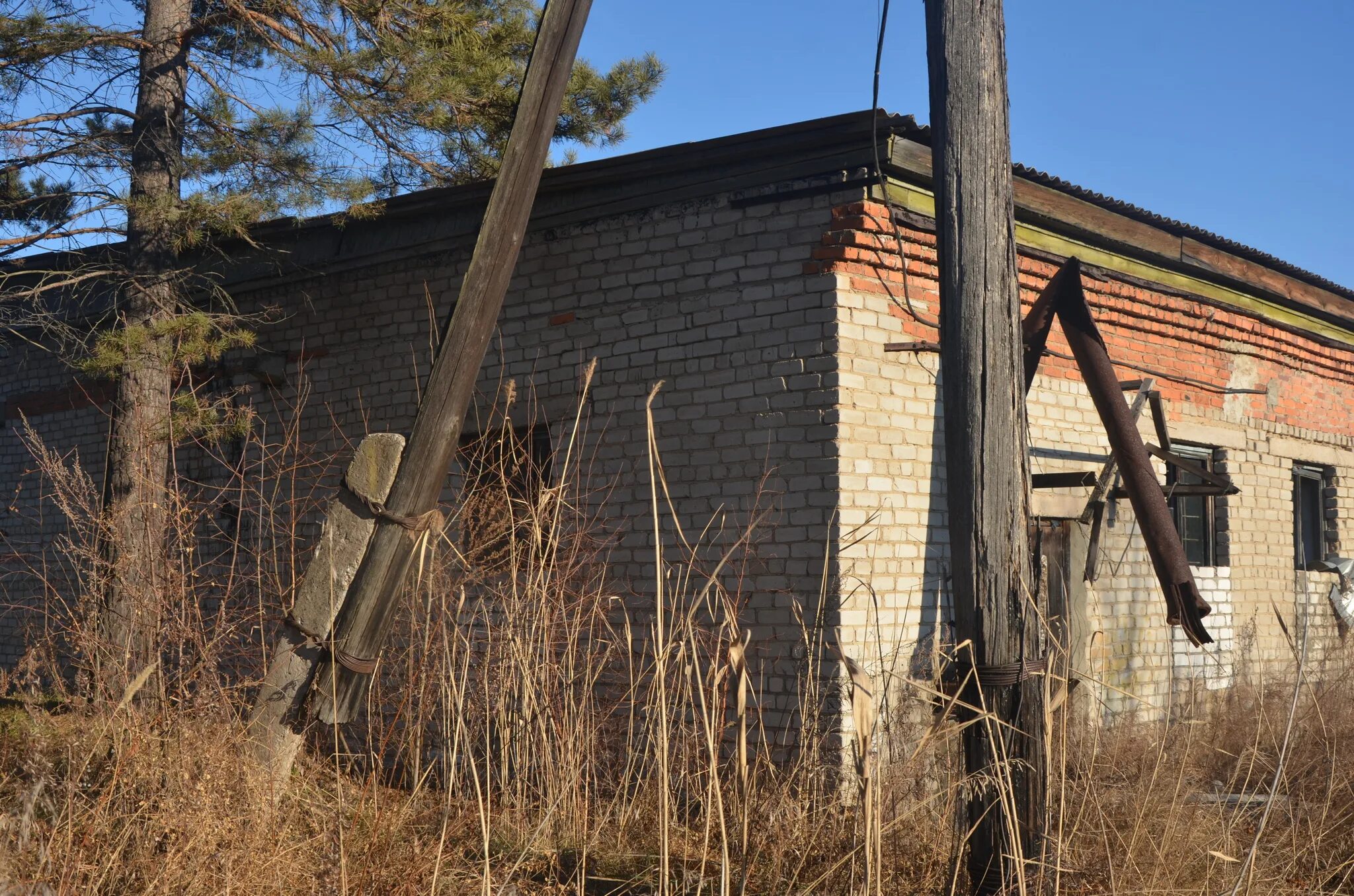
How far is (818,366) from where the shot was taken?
20.3ft

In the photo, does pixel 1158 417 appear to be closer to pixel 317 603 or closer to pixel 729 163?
pixel 729 163

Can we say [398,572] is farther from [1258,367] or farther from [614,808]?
[1258,367]

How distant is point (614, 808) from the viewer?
4.96 metres

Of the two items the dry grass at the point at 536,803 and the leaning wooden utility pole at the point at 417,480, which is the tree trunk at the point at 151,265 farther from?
the leaning wooden utility pole at the point at 417,480

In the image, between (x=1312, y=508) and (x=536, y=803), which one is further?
(x=1312, y=508)

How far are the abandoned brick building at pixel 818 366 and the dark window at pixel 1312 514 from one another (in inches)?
5.0

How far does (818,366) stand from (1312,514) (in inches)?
263

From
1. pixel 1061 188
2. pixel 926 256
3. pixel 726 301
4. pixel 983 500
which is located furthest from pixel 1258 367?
pixel 983 500

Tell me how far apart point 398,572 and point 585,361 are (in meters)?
2.39

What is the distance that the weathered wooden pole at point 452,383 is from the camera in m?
5.09

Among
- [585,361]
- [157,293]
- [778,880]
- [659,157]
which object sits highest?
[659,157]

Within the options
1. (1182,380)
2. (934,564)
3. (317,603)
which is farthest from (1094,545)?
(317,603)

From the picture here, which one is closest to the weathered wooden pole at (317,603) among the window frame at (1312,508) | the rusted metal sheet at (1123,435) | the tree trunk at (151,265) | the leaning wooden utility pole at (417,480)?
the leaning wooden utility pole at (417,480)

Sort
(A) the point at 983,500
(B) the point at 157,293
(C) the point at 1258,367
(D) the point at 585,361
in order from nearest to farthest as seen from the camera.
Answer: (A) the point at 983,500 → (D) the point at 585,361 → (B) the point at 157,293 → (C) the point at 1258,367
